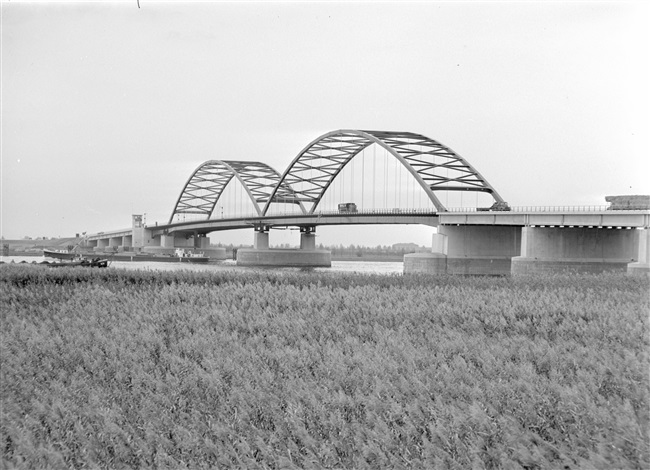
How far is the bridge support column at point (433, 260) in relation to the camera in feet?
242

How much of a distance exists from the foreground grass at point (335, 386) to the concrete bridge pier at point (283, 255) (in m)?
95.1

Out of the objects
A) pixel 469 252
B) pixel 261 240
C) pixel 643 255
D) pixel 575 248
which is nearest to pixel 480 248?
pixel 469 252

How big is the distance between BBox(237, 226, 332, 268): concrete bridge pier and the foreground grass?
95.1 m

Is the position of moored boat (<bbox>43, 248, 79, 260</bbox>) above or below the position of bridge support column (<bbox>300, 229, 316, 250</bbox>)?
below

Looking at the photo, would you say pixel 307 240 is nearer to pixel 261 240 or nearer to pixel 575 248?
pixel 261 240

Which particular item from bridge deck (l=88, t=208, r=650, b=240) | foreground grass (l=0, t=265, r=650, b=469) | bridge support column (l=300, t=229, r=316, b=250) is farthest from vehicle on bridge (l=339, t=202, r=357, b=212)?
foreground grass (l=0, t=265, r=650, b=469)

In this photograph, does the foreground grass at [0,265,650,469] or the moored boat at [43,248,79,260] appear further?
the moored boat at [43,248,79,260]

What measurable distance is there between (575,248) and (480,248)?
11849mm

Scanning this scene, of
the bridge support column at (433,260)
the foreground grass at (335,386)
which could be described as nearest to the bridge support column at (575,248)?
the bridge support column at (433,260)

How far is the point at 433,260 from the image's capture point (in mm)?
73688

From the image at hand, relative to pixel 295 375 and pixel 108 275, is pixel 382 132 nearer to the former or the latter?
pixel 108 275

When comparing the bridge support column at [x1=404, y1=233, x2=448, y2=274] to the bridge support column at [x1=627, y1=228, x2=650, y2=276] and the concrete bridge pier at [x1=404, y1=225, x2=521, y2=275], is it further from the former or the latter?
the bridge support column at [x1=627, y1=228, x2=650, y2=276]

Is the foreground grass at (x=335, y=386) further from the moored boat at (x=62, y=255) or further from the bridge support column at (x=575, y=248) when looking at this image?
the moored boat at (x=62, y=255)

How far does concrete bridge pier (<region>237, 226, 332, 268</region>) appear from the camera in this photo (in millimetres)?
115188
